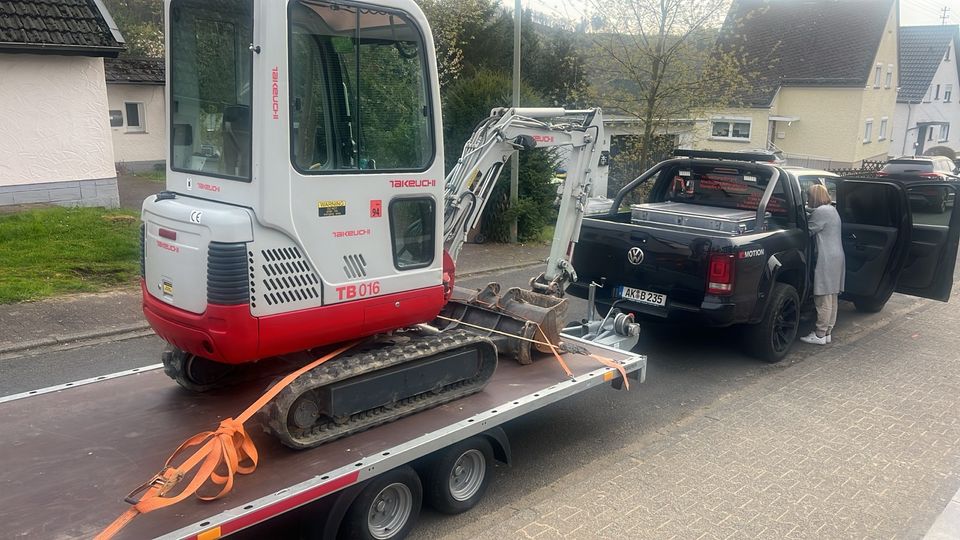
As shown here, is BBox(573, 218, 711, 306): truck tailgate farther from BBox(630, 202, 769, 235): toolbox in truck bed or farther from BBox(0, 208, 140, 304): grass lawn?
BBox(0, 208, 140, 304): grass lawn

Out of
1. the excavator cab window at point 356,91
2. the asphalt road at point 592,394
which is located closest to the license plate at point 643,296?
the asphalt road at point 592,394

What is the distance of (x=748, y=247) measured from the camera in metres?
7.04

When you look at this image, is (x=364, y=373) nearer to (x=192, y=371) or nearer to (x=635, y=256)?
(x=192, y=371)

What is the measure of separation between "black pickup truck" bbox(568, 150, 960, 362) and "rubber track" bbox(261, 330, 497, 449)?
2.79 m

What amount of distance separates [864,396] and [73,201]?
1354cm

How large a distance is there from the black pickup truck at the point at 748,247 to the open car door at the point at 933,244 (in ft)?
0.04

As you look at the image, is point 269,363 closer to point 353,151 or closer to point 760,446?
point 353,151

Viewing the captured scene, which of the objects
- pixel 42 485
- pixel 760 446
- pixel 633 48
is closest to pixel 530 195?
pixel 633 48

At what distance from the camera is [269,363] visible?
5.22 m

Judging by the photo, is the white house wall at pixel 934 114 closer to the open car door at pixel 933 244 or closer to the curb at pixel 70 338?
the open car door at pixel 933 244

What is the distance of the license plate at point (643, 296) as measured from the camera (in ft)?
24.2

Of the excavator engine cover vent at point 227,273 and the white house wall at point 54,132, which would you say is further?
the white house wall at point 54,132

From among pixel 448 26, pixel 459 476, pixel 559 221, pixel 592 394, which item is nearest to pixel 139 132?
pixel 448 26

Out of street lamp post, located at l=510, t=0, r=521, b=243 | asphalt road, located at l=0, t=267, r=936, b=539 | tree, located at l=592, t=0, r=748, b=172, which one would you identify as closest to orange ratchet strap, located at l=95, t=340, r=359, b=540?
asphalt road, located at l=0, t=267, r=936, b=539
